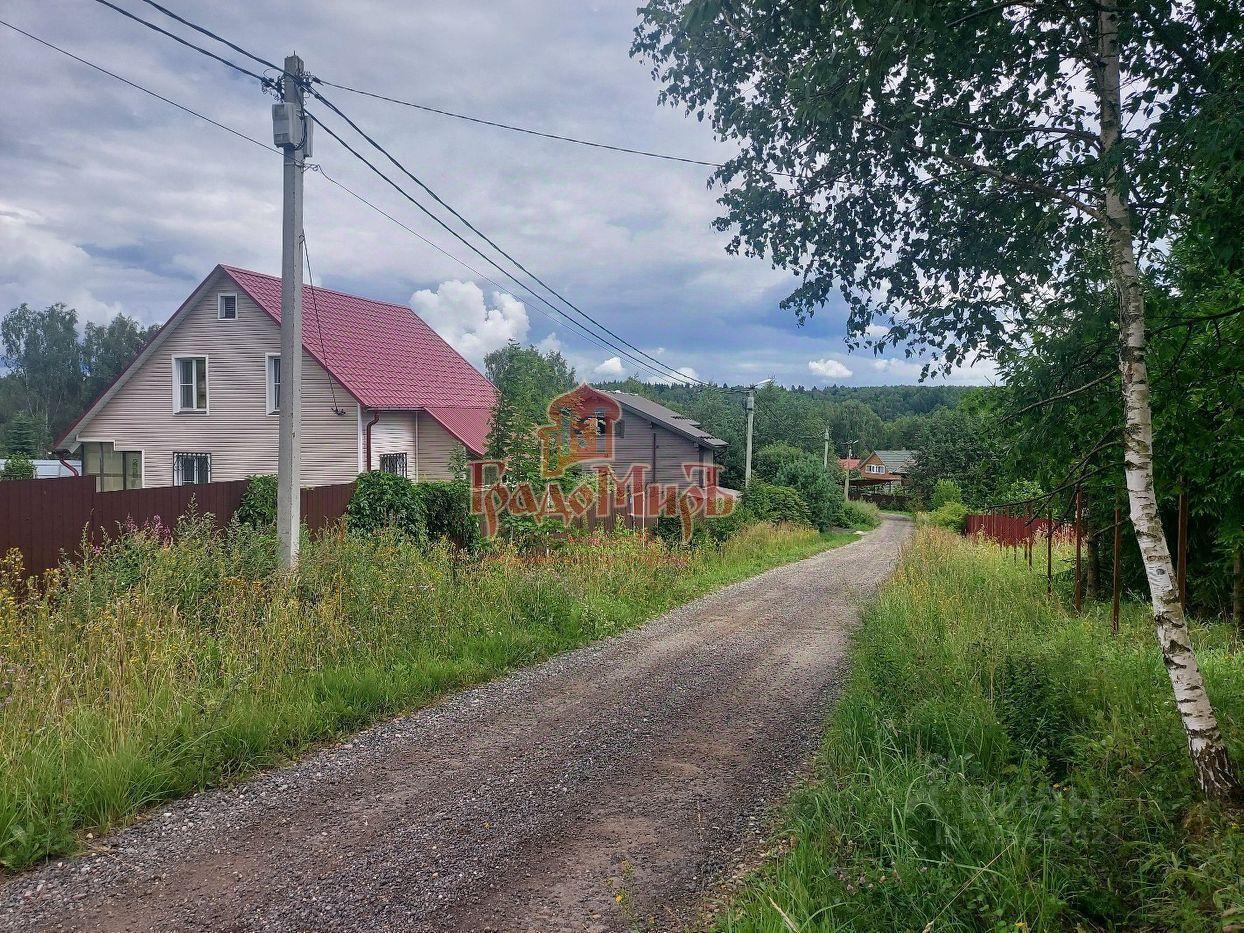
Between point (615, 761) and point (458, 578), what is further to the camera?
point (458, 578)

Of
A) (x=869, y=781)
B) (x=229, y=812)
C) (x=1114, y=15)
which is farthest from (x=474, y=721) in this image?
(x=1114, y=15)

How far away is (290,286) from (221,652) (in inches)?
161

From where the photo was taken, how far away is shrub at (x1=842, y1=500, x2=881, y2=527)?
36.5 m

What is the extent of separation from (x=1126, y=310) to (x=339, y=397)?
1642 cm

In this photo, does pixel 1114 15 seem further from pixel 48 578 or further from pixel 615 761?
pixel 48 578

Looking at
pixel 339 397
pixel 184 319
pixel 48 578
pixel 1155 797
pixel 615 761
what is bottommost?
pixel 615 761

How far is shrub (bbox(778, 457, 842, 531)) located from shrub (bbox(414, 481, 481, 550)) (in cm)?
1914

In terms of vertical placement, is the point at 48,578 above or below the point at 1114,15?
below

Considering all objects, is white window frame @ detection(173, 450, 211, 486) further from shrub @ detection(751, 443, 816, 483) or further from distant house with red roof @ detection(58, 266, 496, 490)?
shrub @ detection(751, 443, 816, 483)

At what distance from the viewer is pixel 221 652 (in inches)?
203

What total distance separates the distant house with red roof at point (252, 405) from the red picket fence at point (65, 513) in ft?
25.8

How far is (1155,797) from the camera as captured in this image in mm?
3326

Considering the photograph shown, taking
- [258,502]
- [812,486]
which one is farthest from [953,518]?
[258,502]

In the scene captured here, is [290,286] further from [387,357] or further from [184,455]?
[184,455]
